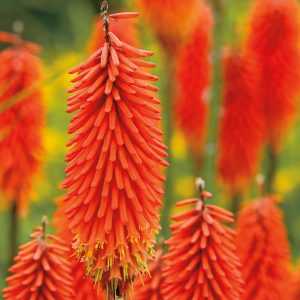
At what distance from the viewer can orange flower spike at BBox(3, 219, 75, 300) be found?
3765 mm

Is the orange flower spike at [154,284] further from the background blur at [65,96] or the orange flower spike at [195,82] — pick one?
the orange flower spike at [195,82]

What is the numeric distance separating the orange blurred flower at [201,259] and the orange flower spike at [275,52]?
2785mm

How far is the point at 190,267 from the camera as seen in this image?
147 inches

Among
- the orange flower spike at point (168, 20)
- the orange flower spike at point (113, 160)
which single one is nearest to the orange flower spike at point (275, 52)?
the orange flower spike at point (168, 20)

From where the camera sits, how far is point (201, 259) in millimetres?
3811

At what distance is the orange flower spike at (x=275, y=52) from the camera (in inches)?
252

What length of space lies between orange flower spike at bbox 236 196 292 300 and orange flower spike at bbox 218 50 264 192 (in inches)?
80.1

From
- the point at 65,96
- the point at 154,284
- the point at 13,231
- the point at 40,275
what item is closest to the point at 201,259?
the point at 154,284

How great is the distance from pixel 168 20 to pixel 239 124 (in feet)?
3.66

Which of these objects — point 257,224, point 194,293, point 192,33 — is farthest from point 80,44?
point 194,293

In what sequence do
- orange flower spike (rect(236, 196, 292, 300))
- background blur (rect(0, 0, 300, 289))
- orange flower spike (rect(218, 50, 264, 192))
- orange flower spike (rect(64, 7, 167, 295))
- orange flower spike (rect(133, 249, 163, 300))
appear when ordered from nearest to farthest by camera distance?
orange flower spike (rect(64, 7, 167, 295)) → orange flower spike (rect(133, 249, 163, 300)) → orange flower spike (rect(236, 196, 292, 300)) → orange flower spike (rect(218, 50, 264, 192)) → background blur (rect(0, 0, 300, 289))

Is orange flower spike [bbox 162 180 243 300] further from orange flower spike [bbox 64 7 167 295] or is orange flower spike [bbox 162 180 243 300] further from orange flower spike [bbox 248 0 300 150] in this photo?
orange flower spike [bbox 248 0 300 150]

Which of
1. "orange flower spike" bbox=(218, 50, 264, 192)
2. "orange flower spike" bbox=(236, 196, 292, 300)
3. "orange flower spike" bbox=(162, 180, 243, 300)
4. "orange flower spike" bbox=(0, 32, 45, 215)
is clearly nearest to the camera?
"orange flower spike" bbox=(162, 180, 243, 300)

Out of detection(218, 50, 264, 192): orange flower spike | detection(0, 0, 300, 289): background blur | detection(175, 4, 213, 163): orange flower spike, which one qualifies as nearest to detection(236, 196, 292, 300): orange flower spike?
detection(0, 0, 300, 289): background blur
